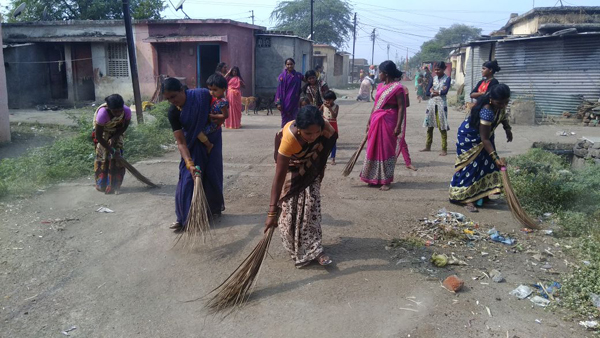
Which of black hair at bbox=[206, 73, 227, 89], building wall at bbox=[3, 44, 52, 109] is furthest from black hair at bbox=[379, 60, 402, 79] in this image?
building wall at bbox=[3, 44, 52, 109]

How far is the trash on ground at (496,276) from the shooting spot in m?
3.73

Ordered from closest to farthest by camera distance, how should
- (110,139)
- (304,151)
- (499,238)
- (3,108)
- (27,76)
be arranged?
(304,151)
(499,238)
(110,139)
(3,108)
(27,76)

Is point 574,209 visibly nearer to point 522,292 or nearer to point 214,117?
point 522,292

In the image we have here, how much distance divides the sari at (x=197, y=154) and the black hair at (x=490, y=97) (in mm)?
2861

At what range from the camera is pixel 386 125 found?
6148 mm

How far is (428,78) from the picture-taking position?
2156 centimetres

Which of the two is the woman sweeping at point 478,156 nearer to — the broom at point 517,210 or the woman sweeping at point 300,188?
the broom at point 517,210

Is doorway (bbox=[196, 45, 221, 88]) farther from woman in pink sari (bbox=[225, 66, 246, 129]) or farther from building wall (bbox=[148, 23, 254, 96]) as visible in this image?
woman in pink sari (bbox=[225, 66, 246, 129])

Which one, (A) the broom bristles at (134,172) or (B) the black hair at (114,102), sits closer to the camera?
(B) the black hair at (114,102)

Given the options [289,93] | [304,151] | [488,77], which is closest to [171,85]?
[304,151]

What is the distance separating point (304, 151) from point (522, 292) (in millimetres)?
1978

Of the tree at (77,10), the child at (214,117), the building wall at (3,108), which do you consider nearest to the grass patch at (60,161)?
the building wall at (3,108)

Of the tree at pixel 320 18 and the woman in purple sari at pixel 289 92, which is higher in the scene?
the tree at pixel 320 18

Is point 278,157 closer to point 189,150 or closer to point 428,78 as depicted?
point 189,150
